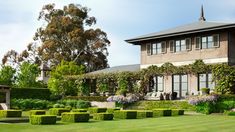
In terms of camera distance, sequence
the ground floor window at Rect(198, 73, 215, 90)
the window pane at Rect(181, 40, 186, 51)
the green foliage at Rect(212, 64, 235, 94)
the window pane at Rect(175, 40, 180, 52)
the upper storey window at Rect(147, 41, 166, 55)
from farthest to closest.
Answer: the upper storey window at Rect(147, 41, 166, 55), the window pane at Rect(175, 40, 180, 52), the window pane at Rect(181, 40, 186, 51), the ground floor window at Rect(198, 73, 215, 90), the green foliage at Rect(212, 64, 235, 94)

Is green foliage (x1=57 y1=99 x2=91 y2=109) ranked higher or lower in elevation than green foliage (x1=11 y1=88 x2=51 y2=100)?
lower

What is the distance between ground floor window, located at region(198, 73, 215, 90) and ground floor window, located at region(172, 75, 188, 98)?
5.68 ft

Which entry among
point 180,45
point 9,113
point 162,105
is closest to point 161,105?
point 162,105

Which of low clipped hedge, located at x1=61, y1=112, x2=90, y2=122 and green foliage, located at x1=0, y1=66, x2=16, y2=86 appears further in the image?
green foliage, located at x1=0, y1=66, x2=16, y2=86

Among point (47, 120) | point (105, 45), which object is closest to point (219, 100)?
point (47, 120)

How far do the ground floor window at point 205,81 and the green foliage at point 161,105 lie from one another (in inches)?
165

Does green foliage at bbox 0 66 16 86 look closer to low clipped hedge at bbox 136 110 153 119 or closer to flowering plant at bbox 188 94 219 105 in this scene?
flowering plant at bbox 188 94 219 105

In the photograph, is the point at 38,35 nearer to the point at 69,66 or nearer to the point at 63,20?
the point at 63,20

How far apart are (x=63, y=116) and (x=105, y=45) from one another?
43699 mm

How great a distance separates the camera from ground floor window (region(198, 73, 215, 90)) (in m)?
39.5

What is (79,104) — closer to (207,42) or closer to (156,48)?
(156,48)

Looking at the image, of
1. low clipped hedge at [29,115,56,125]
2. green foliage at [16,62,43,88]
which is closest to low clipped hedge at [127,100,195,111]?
low clipped hedge at [29,115,56,125]

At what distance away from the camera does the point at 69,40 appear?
66312 millimetres

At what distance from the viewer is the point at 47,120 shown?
23.2m
